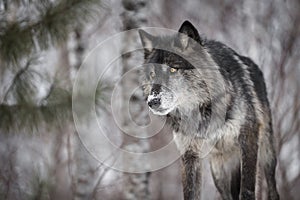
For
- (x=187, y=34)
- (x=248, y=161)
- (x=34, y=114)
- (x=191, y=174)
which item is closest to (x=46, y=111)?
(x=34, y=114)

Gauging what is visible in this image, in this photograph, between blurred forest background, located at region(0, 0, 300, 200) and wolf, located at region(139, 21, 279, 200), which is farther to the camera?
blurred forest background, located at region(0, 0, 300, 200)

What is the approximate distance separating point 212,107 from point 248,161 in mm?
561

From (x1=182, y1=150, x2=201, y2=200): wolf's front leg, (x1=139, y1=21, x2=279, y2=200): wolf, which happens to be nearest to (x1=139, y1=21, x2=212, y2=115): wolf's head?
(x1=139, y1=21, x2=279, y2=200): wolf

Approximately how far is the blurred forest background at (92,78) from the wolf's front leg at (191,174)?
0.75m

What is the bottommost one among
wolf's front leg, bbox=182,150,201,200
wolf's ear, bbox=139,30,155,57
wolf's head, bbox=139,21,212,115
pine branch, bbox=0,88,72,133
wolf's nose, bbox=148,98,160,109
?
wolf's front leg, bbox=182,150,201,200

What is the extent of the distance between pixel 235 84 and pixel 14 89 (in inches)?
65.9

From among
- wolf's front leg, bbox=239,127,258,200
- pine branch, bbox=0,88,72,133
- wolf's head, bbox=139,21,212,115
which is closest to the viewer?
wolf's head, bbox=139,21,212,115

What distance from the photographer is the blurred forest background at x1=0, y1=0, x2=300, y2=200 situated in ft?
11.8

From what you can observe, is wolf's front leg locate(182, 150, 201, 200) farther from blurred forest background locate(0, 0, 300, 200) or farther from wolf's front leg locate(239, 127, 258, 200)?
blurred forest background locate(0, 0, 300, 200)

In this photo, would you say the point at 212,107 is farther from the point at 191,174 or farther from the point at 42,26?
the point at 42,26

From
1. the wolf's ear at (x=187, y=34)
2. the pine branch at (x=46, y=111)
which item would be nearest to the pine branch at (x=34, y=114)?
the pine branch at (x=46, y=111)

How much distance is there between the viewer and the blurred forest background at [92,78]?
360 cm

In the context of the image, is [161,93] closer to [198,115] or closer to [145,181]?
[198,115]

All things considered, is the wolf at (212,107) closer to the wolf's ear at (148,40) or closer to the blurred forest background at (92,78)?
the wolf's ear at (148,40)
